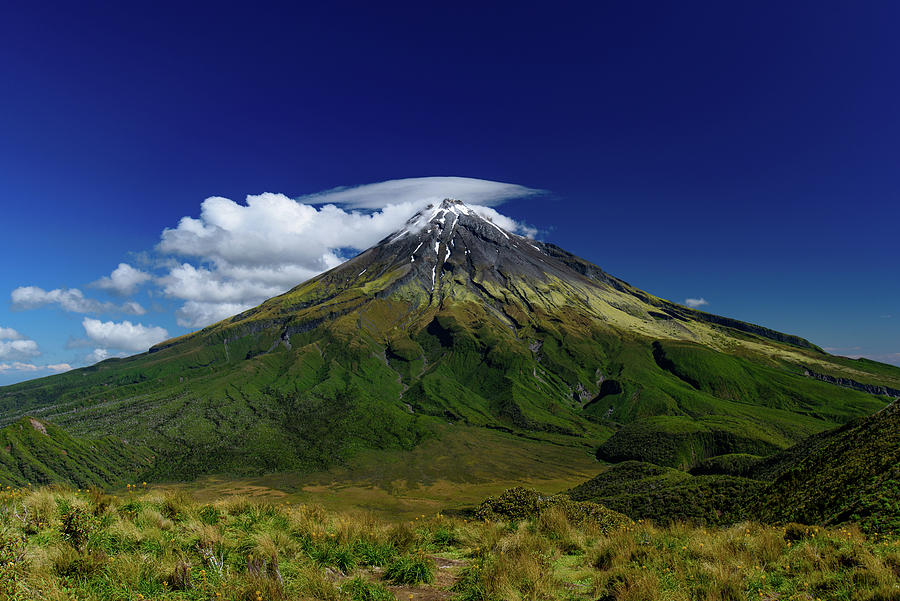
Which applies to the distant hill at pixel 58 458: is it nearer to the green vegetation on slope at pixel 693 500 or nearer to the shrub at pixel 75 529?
the green vegetation on slope at pixel 693 500

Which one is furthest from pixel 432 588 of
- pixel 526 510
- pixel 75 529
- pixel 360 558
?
pixel 526 510

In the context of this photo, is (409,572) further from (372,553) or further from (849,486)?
(849,486)

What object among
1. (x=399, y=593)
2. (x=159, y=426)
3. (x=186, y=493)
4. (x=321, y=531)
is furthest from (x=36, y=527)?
(x=159, y=426)

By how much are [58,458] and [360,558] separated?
19568cm

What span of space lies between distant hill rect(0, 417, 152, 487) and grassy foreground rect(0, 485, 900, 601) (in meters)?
162

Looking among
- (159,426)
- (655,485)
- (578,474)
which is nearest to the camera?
(655,485)

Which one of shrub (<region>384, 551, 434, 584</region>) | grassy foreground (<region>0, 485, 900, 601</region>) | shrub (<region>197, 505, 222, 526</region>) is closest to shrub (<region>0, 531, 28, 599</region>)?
grassy foreground (<region>0, 485, 900, 601</region>)

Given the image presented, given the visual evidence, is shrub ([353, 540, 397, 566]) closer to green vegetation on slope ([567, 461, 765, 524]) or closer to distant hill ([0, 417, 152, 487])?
green vegetation on slope ([567, 461, 765, 524])

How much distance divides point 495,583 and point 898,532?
1320 cm

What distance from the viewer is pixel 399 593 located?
27.5 feet

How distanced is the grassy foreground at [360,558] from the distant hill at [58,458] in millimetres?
161620

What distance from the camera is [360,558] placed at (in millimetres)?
9461

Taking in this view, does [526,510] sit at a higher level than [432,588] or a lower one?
lower

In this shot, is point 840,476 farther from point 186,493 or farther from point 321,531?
point 186,493
